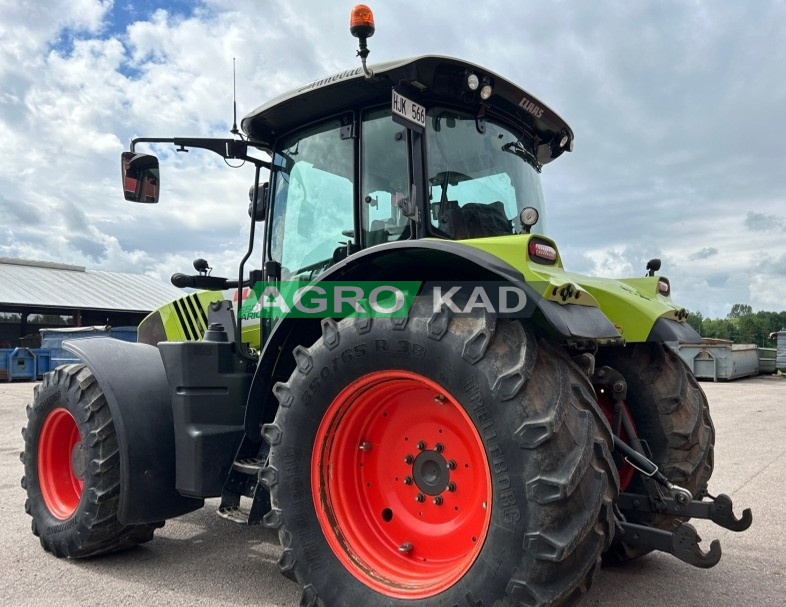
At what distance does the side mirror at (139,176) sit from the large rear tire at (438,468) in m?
1.80

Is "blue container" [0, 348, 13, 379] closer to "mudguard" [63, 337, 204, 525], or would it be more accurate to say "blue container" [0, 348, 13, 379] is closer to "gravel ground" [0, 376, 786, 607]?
"gravel ground" [0, 376, 786, 607]

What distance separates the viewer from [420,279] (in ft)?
10.1

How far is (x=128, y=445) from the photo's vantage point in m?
3.55

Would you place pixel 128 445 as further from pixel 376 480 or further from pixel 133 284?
pixel 133 284

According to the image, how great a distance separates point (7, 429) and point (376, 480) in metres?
9.43

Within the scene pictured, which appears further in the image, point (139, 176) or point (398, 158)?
point (139, 176)

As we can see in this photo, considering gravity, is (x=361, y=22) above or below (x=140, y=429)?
above

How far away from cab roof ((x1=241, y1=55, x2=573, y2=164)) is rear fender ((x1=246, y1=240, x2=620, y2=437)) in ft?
3.05

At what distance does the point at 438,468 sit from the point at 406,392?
1.24ft

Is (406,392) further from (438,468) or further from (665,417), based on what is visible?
(665,417)

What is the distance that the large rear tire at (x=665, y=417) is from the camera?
139 inches

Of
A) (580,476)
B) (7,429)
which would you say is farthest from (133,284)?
(580,476)

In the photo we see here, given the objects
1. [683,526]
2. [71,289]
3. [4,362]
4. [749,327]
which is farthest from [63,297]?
[749,327]

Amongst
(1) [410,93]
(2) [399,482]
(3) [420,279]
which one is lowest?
(2) [399,482]
